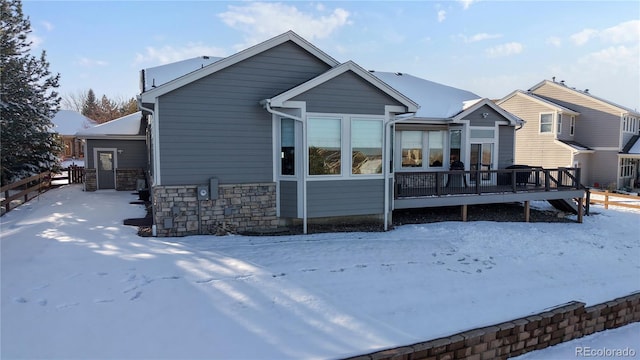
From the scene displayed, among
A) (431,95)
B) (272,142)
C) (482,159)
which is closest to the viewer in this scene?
(272,142)

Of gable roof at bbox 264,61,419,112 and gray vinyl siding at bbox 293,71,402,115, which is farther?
gray vinyl siding at bbox 293,71,402,115

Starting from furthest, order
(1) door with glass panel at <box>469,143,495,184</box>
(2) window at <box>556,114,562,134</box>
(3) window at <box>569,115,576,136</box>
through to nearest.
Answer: (3) window at <box>569,115,576,136</box>
(2) window at <box>556,114,562,134</box>
(1) door with glass panel at <box>469,143,495,184</box>

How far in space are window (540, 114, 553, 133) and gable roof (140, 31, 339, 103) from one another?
762 inches

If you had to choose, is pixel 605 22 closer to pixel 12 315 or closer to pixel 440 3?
pixel 440 3

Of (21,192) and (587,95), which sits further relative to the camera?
(587,95)

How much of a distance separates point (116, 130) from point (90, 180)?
8.06 feet

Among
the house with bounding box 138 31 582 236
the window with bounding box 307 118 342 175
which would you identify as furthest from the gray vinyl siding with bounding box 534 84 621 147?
the window with bounding box 307 118 342 175

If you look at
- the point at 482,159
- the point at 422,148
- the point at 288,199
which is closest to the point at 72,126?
the point at 288,199

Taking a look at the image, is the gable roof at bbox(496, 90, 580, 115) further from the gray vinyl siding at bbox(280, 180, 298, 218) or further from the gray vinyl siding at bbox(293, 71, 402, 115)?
the gray vinyl siding at bbox(280, 180, 298, 218)

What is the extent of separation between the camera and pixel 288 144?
31.0 feet

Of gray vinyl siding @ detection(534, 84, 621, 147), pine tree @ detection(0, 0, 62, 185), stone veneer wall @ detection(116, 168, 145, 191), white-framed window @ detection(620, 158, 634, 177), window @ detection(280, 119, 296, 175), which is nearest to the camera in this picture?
window @ detection(280, 119, 296, 175)

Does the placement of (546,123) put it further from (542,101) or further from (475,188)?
(475,188)

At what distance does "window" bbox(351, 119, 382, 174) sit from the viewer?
9.66 m
